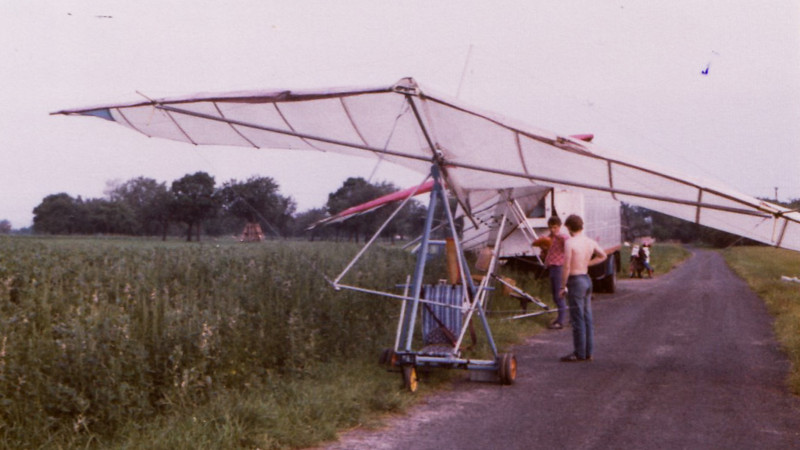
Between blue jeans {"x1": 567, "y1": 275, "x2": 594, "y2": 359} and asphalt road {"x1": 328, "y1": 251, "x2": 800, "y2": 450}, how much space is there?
242mm

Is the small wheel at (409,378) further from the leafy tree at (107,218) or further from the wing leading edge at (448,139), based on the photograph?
the leafy tree at (107,218)

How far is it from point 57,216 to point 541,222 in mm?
18856

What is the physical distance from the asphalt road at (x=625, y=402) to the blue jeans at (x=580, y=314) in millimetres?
242

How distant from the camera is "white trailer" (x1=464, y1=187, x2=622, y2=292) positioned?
14.0 metres

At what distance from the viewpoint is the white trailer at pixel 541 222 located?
1404 centimetres

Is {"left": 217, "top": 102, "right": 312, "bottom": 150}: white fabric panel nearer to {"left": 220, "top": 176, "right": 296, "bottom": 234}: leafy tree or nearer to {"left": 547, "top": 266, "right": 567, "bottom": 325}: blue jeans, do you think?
{"left": 220, "top": 176, "right": 296, "bottom": 234}: leafy tree

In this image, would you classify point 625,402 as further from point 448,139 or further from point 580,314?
point 448,139

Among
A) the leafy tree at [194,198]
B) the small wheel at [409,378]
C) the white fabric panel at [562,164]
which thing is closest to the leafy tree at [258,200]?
the small wheel at [409,378]

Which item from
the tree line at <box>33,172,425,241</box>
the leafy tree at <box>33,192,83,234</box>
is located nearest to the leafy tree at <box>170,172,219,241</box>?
the tree line at <box>33,172,425,241</box>

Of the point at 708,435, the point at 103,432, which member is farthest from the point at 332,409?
the point at 708,435

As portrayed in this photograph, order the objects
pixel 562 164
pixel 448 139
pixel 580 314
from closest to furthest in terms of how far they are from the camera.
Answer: pixel 562 164
pixel 448 139
pixel 580 314

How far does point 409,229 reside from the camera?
17.6 meters


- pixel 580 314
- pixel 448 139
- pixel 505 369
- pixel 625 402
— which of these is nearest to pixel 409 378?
pixel 505 369

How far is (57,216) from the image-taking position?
27.4 meters
